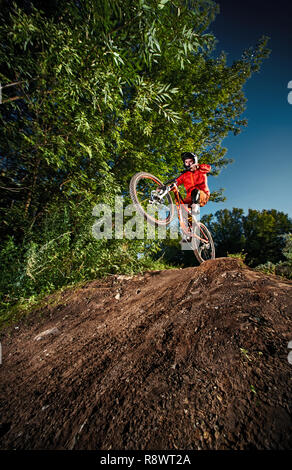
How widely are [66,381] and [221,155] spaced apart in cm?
969

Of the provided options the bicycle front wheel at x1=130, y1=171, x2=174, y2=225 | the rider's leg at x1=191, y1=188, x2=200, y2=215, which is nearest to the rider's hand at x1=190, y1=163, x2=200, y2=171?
the rider's leg at x1=191, y1=188, x2=200, y2=215

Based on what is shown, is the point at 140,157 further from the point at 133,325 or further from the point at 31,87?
the point at 133,325

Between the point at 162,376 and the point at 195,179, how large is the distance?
151 inches

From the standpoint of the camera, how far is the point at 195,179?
4.03 meters

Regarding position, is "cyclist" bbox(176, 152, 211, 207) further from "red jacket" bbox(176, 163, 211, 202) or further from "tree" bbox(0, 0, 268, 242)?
"tree" bbox(0, 0, 268, 242)

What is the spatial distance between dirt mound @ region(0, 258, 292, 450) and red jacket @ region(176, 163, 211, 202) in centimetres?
233

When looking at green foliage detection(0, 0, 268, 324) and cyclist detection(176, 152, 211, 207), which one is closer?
green foliage detection(0, 0, 268, 324)

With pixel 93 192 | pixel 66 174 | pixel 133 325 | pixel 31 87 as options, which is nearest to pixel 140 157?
pixel 93 192

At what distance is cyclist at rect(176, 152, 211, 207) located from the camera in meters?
3.89

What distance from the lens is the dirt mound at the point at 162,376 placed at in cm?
90

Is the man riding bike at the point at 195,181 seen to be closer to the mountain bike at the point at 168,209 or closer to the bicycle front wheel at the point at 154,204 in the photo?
the mountain bike at the point at 168,209

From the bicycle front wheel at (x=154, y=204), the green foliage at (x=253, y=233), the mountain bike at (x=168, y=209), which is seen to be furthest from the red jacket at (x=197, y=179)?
the green foliage at (x=253, y=233)

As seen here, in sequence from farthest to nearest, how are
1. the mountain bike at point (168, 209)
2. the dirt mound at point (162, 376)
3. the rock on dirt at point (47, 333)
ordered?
the mountain bike at point (168, 209) < the rock on dirt at point (47, 333) < the dirt mound at point (162, 376)

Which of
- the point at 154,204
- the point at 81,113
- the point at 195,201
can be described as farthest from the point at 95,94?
the point at 195,201
